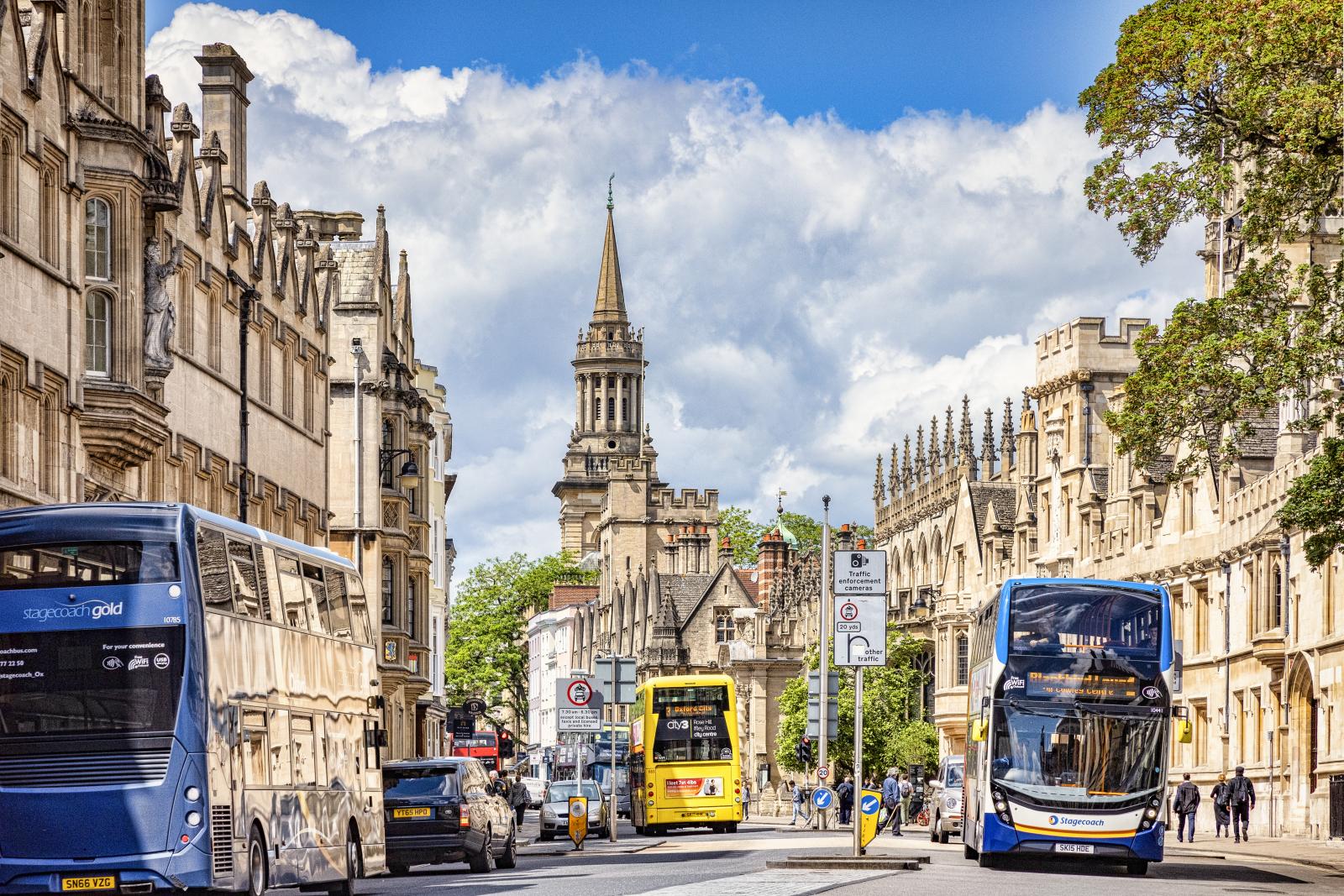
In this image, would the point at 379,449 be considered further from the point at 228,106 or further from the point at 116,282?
the point at 116,282

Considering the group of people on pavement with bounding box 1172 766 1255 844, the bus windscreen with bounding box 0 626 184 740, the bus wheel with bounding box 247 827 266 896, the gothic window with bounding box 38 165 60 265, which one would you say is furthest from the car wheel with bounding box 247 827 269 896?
the group of people on pavement with bounding box 1172 766 1255 844

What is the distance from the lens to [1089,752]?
29656 millimetres

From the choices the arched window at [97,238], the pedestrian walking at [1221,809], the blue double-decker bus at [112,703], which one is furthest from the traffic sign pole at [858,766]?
the pedestrian walking at [1221,809]

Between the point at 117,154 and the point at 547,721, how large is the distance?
13105 cm

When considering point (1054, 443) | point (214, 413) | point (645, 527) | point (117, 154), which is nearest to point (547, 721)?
point (645, 527)

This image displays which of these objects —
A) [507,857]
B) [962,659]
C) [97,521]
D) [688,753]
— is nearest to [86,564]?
[97,521]

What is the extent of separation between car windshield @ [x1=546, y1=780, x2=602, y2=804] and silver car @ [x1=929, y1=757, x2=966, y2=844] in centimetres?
811

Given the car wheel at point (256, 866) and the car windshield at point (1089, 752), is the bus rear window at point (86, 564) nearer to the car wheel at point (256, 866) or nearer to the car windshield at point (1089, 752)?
the car wheel at point (256, 866)

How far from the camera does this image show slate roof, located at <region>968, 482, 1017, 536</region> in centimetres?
9625

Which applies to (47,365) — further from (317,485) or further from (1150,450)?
(317,485)

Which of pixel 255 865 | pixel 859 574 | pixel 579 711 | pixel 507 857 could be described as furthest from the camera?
pixel 579 711

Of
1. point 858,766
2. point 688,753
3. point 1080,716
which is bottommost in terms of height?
point 688,753

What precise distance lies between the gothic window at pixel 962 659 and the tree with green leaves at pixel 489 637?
40.0 metres

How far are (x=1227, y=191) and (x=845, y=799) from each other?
35908mm
